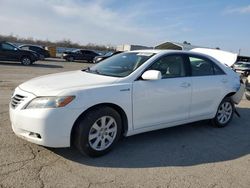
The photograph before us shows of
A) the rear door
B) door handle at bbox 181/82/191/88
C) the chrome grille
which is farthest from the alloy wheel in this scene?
the rear door

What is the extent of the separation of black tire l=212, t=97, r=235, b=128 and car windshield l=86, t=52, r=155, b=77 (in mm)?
2186

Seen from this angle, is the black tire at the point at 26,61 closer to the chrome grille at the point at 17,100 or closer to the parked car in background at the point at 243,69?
the parked car in background at the point at 243,69

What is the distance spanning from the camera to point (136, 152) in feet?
15.0

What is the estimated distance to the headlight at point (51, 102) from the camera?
151 inches

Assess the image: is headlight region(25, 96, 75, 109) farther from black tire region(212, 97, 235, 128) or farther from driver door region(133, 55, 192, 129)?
black tire region(212, 97, 235, 128)

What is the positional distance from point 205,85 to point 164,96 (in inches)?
48.5

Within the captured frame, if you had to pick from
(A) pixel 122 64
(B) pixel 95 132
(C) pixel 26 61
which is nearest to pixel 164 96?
(A) pixel 122 64

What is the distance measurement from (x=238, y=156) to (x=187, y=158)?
92cm

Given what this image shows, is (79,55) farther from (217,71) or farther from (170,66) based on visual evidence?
(170,66)

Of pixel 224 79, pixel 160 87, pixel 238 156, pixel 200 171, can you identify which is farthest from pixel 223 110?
pixel 200 171

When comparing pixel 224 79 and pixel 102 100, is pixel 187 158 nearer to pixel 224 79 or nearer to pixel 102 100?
pixel 102 100

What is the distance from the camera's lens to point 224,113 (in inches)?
253

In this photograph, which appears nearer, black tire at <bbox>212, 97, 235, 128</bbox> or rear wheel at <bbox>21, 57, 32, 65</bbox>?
black tire at <bbox>212, 97, 235, 128</bbox>

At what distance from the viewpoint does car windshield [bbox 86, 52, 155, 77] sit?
480cm
